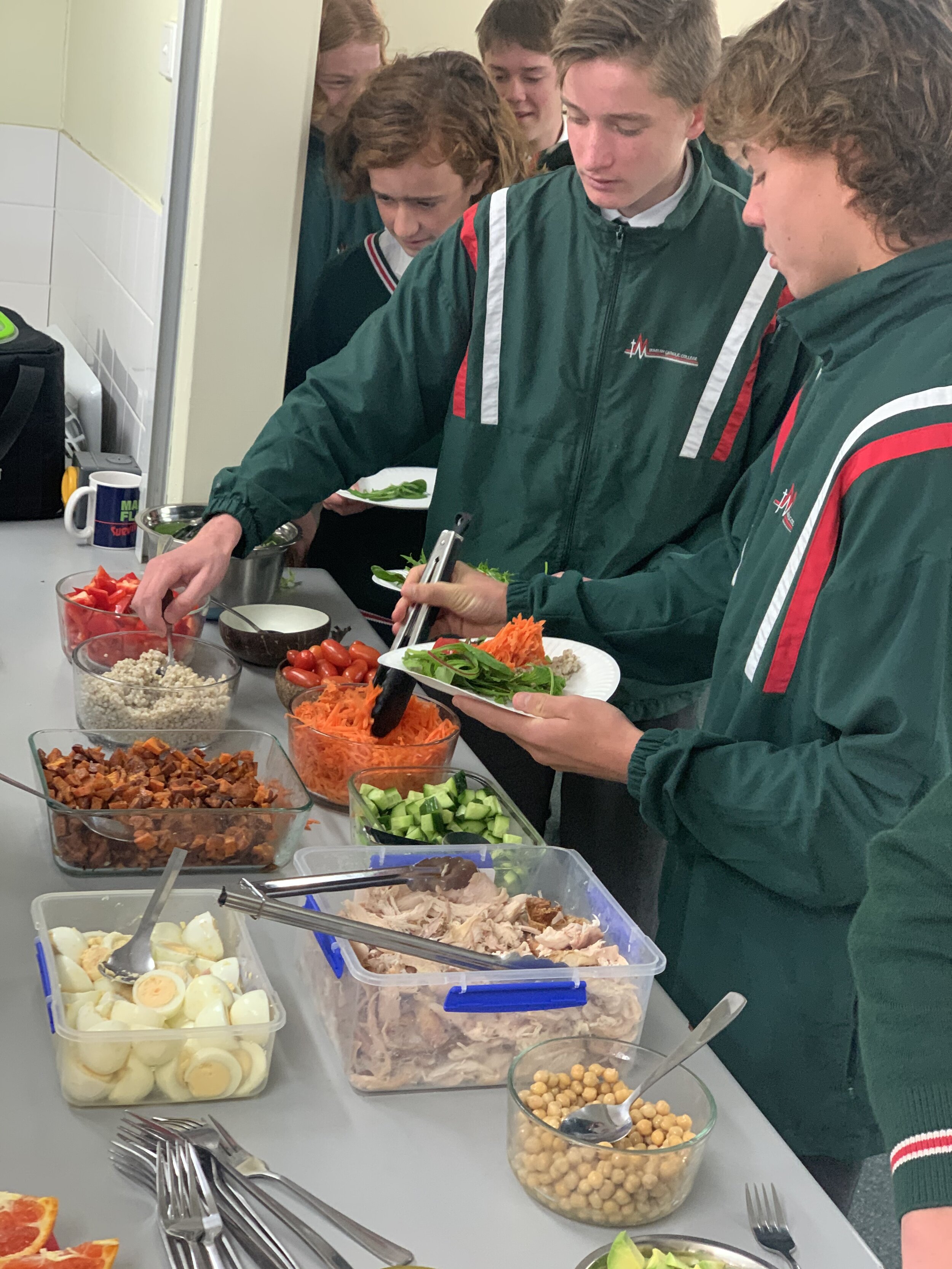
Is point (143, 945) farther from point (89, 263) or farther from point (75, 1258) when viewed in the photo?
point (89, 263)

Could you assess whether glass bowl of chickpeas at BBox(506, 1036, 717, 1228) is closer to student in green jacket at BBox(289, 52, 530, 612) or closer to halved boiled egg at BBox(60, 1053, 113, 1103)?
halved boiled egg at BBox(60, 1053, 113, 1103)

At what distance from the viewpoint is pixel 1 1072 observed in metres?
1.10

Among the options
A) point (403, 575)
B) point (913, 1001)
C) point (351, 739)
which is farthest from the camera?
point (403, 575)

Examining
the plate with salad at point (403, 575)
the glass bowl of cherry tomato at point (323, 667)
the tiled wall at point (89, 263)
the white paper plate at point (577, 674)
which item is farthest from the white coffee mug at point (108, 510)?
the white paper plate at point (577, 674)

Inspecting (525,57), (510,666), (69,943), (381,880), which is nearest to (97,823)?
(69,943)

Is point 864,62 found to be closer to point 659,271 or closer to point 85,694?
point 659,271

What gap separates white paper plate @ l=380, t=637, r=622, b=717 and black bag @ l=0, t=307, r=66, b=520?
1.25 m

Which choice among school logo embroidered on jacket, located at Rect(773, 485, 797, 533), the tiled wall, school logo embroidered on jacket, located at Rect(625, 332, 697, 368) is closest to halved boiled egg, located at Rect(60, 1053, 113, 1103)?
school logo embroidered on jacket, located at Rect(773, 485, 797, 533)

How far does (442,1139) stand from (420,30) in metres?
3.39

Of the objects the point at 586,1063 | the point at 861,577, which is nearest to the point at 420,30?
the point at 861,577

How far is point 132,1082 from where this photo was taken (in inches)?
42.0

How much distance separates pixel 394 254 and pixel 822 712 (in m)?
1.74

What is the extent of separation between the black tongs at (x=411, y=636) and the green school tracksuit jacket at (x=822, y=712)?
1.13 ft

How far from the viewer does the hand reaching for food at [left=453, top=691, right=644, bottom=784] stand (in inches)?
58.9
